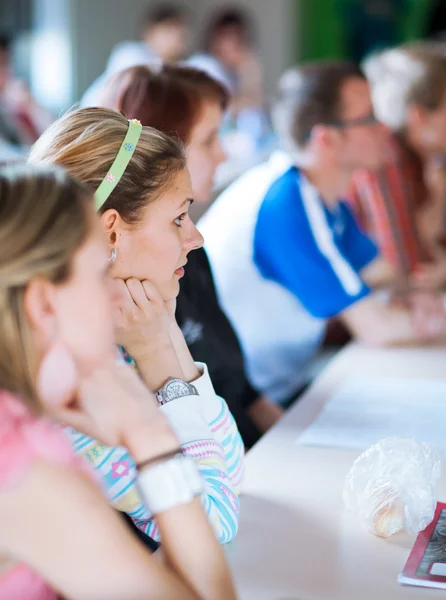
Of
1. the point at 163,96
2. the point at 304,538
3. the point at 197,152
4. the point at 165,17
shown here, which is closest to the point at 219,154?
the point at 197,152

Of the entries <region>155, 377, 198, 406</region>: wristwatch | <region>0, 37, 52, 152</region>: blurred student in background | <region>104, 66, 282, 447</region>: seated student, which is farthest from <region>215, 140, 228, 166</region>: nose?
<region>0, 37, 52, 152</region>: blurred student in background

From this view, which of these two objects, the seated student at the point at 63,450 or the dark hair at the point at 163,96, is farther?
the dark hair at the point at 163,96

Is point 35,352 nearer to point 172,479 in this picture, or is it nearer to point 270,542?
point 172,479

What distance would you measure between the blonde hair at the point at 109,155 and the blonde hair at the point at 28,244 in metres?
0.30

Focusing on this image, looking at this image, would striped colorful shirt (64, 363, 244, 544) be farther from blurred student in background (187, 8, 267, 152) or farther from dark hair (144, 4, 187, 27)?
dark hair (144, 4, 187, 27)

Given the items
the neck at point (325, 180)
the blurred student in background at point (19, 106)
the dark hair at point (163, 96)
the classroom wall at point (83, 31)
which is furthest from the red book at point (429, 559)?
the classroom wall at point (83, 31)

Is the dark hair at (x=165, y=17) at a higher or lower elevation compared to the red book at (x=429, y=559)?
higher

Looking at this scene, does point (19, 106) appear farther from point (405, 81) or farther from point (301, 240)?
point (301, 240)

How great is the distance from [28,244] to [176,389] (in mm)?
380

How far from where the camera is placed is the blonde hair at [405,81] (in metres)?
2.83

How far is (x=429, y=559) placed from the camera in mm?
964

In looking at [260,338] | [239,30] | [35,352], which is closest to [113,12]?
[239,30]

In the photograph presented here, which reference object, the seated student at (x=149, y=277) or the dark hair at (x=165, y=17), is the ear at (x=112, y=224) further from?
the dark hair at (x=165, y=17)

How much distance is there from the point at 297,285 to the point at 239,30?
15.8ft
